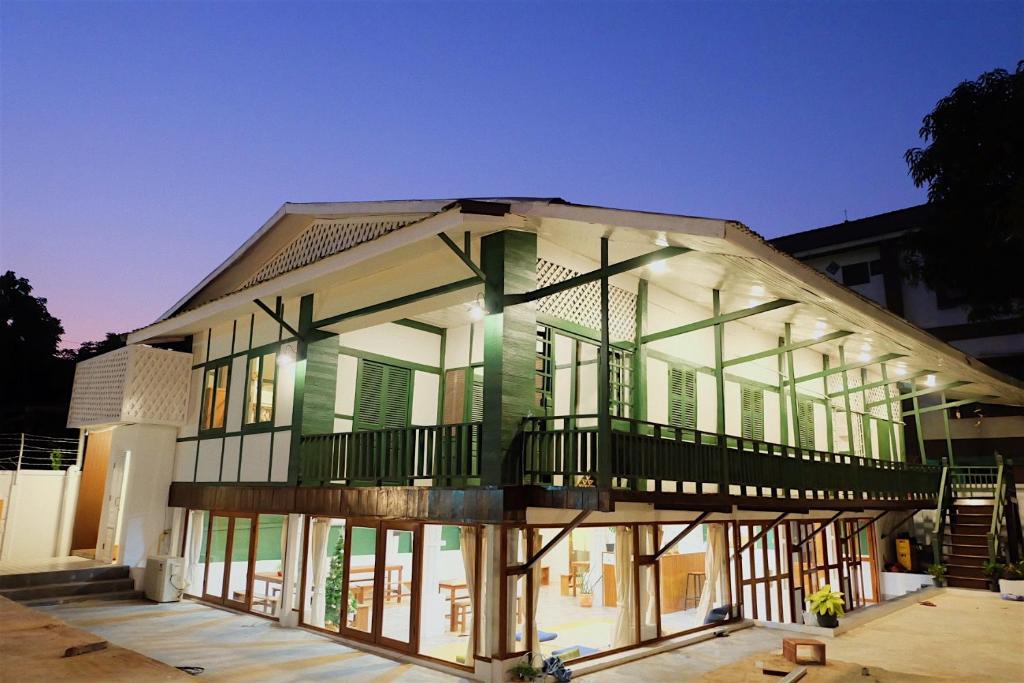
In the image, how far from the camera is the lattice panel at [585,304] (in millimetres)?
10039

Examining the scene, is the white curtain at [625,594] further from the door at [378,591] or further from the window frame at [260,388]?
the window frame at [260,388]

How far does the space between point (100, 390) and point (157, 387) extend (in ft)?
5.04

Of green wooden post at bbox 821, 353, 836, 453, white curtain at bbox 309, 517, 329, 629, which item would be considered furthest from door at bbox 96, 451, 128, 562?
green wooden post at bbox 821, 353, 836, 453

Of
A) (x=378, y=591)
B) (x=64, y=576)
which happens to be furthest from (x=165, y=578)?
(x=378, y=591)

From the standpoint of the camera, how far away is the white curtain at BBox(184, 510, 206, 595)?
46.6ft

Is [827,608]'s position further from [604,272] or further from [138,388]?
[138,388]

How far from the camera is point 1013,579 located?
16125mm

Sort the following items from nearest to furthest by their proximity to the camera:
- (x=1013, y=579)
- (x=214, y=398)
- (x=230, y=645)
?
(x=230, y=645), (x=214, y=398), (x=1013, y=579)

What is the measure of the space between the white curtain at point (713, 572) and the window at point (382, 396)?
5.96 meters

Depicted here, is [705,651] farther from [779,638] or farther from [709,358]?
[709,358]

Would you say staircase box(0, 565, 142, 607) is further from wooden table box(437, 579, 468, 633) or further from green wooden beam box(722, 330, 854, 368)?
green wooden beam box(722, 330, 854, 368)

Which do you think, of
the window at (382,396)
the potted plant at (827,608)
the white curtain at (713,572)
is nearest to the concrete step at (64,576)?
the window at (382,396)

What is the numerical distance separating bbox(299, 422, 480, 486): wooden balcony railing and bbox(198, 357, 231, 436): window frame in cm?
341

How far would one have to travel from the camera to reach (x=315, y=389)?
12.1 m
